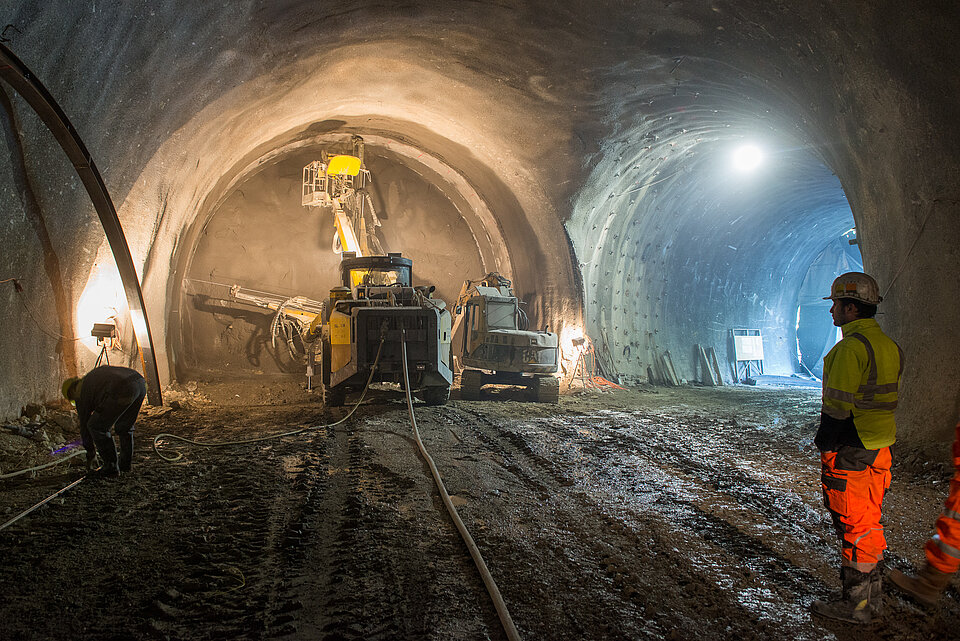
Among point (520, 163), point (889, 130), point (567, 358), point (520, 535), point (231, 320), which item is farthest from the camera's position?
point (231, 320)

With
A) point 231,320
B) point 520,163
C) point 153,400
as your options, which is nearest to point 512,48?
point 520,163

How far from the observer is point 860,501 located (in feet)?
9.99

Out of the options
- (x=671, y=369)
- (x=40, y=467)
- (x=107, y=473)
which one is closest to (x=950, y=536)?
(x=107, y=473)

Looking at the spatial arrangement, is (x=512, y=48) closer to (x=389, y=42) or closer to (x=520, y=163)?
(x=389, y=42)

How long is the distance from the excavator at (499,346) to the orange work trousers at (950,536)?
7917mm

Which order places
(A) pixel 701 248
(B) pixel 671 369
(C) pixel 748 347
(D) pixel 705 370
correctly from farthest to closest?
(C) pixel 748 347 → (D) pixel 705 370 → (A) pixel 701 248 → (B) pixel 671 369

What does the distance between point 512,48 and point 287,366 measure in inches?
432

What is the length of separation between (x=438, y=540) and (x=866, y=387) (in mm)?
2532

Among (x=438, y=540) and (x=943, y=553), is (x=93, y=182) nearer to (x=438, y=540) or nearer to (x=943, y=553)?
(x=438, y=540)

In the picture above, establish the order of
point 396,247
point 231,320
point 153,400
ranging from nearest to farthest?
point 153,400
point 231,320
point 396,247

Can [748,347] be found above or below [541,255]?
below

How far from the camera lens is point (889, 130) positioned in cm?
630

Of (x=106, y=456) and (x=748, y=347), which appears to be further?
(x=748, y=347)

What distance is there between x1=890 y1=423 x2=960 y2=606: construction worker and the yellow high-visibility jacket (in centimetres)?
29
